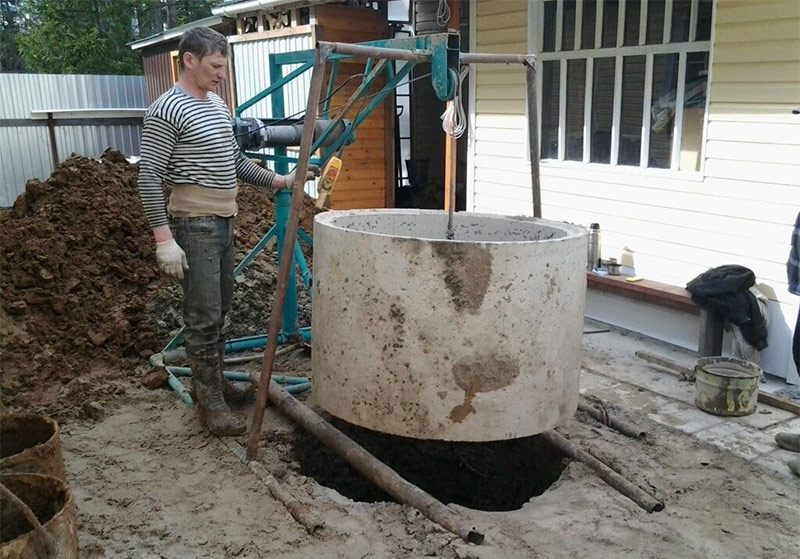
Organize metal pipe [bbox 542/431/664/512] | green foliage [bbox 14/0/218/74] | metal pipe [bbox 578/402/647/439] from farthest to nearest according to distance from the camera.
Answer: green foliage [bbox 14/0/218/74], metal pipe [bbox 578/402/647/439], metal pipe [bbox 542/431/664/512]

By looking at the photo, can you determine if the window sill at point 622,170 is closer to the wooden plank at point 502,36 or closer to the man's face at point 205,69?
the wooden plank at point 502,36

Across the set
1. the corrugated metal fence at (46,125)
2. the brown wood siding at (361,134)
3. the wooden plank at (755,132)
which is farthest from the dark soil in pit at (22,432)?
the corrugated metal fence at (46,125)

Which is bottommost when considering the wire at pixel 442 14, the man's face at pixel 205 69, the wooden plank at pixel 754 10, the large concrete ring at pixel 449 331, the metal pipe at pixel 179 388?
the metal pipe at pixel 179 388

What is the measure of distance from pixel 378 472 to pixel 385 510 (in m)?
0.18

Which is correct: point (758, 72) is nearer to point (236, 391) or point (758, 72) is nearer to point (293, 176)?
point (293, 176)

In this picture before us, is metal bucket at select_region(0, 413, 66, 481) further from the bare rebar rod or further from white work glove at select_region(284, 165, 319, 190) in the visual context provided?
white work glove at select_region(284, 165, 319, 190)

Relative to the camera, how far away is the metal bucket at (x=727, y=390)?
14.7 feet

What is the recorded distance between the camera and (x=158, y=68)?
50.5 ft

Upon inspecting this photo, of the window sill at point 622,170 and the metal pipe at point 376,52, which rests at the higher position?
the metal pipe at point 376,52

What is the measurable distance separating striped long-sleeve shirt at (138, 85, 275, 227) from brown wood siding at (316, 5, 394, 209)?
18.2ft

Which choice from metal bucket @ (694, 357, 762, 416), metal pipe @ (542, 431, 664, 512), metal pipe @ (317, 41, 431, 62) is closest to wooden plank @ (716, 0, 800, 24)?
metal bucket @ (694, 357, 762, 416)

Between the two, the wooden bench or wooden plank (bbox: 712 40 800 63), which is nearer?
wooden plank (bbox: 712 40 800 63)

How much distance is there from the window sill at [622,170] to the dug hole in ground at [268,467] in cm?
138

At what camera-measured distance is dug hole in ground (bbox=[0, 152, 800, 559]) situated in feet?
10.1
